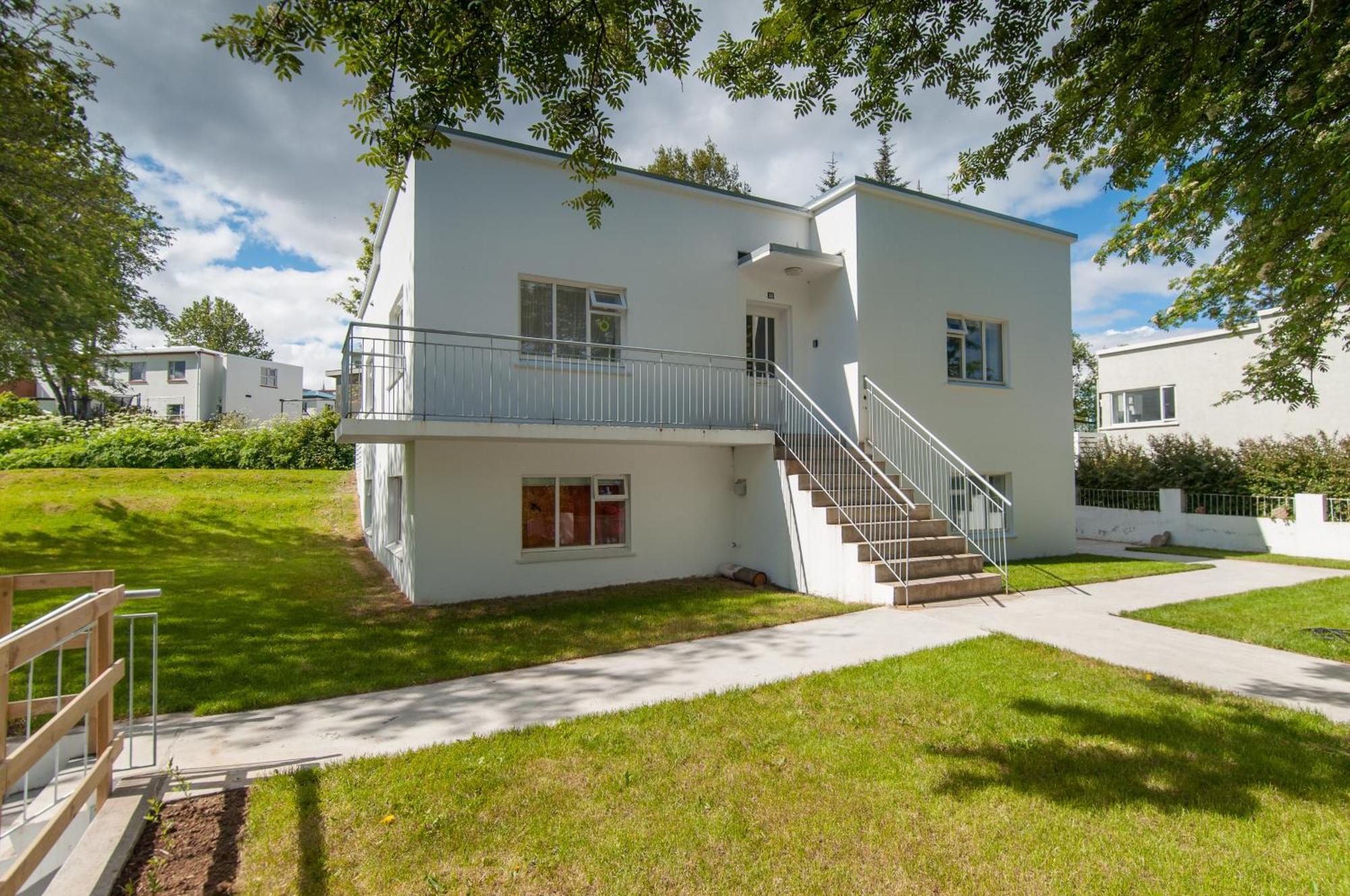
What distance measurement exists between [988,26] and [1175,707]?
552 cm

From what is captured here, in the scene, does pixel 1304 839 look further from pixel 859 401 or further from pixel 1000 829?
pixel 859 401

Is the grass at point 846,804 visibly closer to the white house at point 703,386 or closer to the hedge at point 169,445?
the white house at point 703,386

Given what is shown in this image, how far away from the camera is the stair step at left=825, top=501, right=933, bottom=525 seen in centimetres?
873

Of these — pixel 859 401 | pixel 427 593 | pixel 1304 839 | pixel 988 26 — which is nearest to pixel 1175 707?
pixel 1304 839

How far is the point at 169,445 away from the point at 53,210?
379 inches

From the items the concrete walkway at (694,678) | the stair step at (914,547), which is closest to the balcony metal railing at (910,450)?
the stair step at (914,547)

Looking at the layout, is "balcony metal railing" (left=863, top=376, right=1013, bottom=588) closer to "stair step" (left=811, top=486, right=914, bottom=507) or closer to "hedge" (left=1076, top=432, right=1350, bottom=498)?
"stair step" (left=811, top=486, right=914, bottom=507)

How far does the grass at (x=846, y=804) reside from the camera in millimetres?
2779

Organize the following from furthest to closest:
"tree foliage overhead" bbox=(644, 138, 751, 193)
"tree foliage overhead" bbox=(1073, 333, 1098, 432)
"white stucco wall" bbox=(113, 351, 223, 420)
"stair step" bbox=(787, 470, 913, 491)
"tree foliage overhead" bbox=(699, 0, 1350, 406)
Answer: "tree foliage overhead" bbox=(1073, 333, 1098, 432) < "white stucco wall" bbox=(113, 351, 223, 420) < "tree foliage overhead" bbox=(644, 138, 751, 193) < "stair step" bbox=(787, 470, 913, 491) < "tree foliage overhead" bbox=(699, 0, 1350, 406)

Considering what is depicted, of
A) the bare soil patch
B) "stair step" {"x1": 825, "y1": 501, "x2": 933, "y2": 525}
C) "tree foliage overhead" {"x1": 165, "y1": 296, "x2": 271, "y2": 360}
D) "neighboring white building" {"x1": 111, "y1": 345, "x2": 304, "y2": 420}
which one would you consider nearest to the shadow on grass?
the bare soil patch

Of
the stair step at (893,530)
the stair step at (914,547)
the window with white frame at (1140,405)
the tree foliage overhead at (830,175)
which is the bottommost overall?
the stair step at (914,547)

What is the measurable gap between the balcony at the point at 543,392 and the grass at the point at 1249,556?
9.47 metres

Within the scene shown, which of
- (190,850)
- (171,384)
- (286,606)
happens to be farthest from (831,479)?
(171,384)

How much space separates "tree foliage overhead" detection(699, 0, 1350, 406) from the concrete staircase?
4435 millimetres
